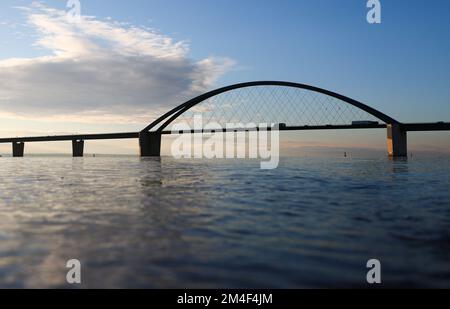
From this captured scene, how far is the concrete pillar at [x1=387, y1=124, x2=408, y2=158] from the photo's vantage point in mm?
122188

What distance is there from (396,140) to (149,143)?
89.5 m

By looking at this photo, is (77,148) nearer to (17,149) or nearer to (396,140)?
(17,149)

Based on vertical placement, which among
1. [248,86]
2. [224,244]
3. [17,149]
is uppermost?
[248,86]

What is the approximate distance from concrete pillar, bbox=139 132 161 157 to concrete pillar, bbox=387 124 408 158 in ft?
274

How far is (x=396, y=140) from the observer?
122750 millimetres

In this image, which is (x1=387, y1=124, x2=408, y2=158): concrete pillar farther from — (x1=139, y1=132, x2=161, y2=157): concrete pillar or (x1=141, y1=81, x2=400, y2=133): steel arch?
(x1=139, y1=132, x2=161, y2=157): concrete pillar

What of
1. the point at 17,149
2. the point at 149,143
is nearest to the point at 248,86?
the point at 149,143

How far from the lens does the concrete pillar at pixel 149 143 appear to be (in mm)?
141613

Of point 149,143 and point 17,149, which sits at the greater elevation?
point 149,143

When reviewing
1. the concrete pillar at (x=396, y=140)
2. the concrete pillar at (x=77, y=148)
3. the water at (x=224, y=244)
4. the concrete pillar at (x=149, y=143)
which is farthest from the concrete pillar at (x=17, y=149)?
the water at (x=224, y=244)
